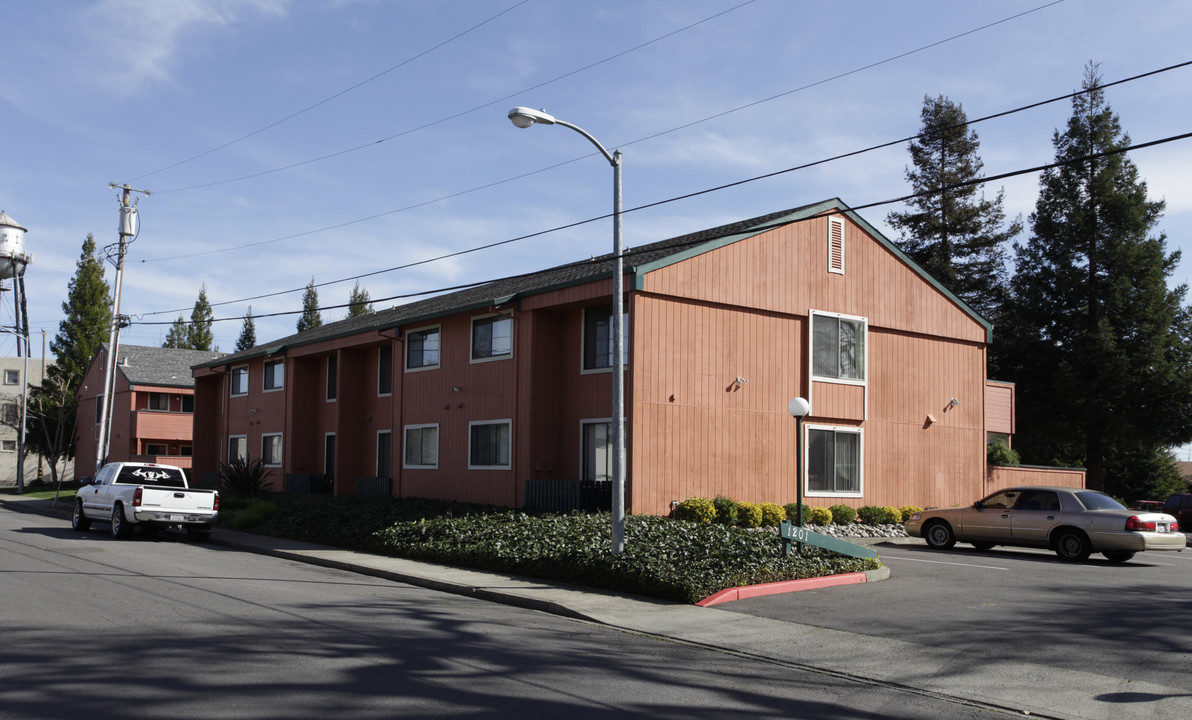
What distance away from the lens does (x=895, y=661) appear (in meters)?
9.98

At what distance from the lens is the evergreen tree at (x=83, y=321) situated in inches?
2406

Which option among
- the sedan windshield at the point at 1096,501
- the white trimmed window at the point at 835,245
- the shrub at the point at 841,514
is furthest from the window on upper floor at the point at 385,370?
the sedan windshield at the point at 1096,501

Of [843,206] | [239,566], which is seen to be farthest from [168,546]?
[843,206]

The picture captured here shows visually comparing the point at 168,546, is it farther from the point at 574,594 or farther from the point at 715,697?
the point at 715,697

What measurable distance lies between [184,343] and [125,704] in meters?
83.2

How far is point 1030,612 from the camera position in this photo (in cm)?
1255

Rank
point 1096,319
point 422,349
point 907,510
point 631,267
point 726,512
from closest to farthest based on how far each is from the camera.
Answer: point 631,267
point 726,512
point 907,510
point 422,349
point 1096,319

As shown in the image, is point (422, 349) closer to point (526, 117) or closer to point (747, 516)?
point (747, 516)

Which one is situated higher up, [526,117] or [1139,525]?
[526,117]

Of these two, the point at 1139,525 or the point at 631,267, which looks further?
the point at 631,267

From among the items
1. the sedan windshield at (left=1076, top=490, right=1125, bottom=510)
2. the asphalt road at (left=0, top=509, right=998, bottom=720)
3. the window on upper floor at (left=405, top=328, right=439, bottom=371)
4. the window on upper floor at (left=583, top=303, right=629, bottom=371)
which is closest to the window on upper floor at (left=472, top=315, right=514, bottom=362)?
the window on upper floor at (left=583, top=303, right=629, bottom=371)

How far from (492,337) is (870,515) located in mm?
10518

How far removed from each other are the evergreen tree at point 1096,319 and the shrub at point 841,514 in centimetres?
2216

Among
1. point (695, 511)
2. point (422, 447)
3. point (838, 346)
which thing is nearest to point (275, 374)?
point (422, 447)
